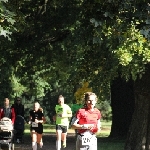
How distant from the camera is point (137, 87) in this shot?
66.4 ft

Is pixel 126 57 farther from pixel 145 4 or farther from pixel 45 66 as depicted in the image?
pixel 45 66

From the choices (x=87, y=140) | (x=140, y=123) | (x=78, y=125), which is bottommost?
(x=87, y=140)

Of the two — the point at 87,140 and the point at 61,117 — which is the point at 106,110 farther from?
the point at 87,140

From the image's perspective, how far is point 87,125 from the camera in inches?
434

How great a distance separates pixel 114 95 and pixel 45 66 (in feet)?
19.1

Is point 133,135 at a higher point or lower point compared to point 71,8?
lower

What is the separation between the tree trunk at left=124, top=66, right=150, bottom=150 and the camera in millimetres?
20219

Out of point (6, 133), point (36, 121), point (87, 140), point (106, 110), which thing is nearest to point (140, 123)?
point (36, 121)

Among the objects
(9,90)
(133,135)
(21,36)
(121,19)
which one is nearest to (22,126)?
(21,36)

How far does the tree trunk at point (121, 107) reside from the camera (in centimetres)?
3206

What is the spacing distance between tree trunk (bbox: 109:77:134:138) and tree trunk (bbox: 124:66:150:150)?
36.2ft

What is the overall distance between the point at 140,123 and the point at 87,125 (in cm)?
983

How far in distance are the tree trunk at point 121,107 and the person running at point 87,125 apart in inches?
822

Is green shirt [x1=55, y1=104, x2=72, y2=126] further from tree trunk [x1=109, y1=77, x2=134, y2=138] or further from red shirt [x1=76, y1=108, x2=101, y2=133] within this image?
tree trunk [x1=109, y1=77, x2=134, y2=138]
